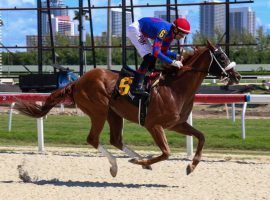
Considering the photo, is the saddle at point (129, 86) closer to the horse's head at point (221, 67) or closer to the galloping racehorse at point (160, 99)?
the galloping racehorse at point (160, 99)

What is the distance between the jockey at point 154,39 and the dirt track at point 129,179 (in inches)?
46.5

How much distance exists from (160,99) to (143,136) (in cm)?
508

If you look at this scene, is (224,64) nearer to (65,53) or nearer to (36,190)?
(36,190)

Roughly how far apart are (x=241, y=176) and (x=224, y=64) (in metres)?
1.44

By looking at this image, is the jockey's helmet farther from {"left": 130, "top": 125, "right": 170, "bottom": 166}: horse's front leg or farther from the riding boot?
{"left": 130, "top": 125, "right": 170, "bottom": 166}: horse's front leg

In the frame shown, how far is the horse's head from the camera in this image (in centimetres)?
773

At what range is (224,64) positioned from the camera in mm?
7746

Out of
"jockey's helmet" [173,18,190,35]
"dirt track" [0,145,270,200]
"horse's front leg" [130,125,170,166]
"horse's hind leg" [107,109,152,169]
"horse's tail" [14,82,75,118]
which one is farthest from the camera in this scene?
"horse's tail" [14,82,75,118]

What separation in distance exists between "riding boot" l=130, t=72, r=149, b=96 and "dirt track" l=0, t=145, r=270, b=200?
1.08 meters

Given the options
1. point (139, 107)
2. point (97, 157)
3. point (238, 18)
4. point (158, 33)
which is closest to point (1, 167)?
point (97, 157)

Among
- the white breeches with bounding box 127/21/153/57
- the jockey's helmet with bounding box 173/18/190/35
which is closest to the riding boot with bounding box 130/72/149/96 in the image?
the white breeches with bounding box 127/21/153/57

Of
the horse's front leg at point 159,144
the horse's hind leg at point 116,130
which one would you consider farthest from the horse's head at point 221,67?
the horse's hind leg at point 116,130

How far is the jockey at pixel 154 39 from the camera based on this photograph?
7574 mm

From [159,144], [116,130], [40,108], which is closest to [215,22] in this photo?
[40,108]
